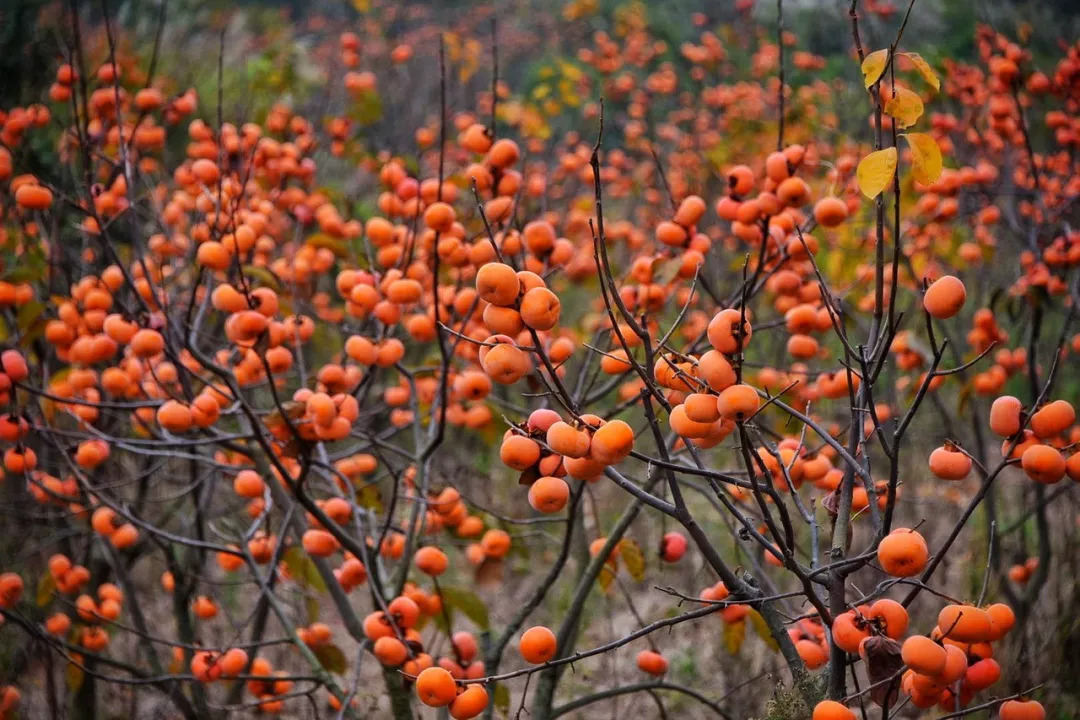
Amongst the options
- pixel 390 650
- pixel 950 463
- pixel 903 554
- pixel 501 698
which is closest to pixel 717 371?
pixel 903 554

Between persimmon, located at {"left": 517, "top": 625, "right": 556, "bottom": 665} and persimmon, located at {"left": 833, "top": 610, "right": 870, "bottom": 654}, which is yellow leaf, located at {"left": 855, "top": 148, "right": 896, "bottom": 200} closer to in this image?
persimmon, located at {"left": 833, "top": 610, "right": 870, "bottom": 654}

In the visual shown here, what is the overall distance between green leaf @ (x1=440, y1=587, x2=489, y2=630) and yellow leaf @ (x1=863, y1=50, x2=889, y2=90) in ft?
4.79

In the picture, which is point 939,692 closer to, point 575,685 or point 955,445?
point 955,445

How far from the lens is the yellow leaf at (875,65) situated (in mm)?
1159

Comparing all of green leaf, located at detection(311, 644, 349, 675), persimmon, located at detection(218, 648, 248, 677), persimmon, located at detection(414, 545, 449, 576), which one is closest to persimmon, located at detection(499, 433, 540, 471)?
persimmon, located at detection(414, 545, 449, 576)

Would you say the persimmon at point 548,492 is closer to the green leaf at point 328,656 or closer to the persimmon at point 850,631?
the persimmon at point 850,631

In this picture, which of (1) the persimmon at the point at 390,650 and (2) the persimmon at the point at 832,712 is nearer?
(2) the persimmon at the point at 832,712

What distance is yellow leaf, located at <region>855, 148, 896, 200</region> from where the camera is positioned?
1.14 meters

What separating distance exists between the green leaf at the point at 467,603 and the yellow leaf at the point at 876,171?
4.54ft

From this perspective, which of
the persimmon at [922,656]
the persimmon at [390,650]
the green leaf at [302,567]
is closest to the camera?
the persimmon at [922,656]

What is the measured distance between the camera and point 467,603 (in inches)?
83.4

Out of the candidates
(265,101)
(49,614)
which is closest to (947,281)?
(49,614)

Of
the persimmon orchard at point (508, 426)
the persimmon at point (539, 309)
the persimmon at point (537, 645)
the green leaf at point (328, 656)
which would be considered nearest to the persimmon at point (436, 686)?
the persimmon orchard at point (508, 426)

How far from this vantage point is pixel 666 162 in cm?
754
